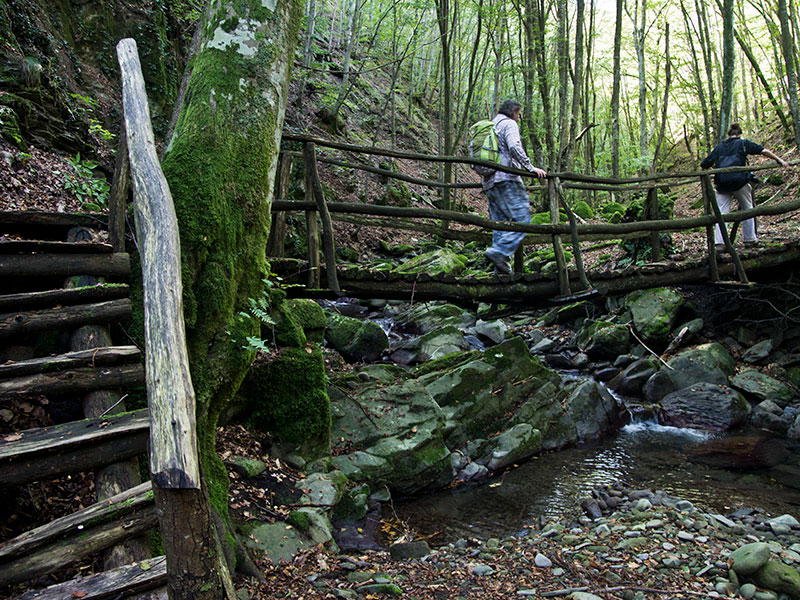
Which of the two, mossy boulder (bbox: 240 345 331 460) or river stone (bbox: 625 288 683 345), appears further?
Result: river stone (bbox: 625 288 683 345)

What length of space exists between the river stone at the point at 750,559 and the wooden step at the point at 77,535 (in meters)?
3.82

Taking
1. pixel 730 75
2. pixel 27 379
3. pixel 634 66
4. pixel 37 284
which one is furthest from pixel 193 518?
pixel 634 66

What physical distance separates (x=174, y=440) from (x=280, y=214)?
4014 mm

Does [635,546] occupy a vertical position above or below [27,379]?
below

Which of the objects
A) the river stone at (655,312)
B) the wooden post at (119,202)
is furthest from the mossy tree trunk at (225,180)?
the river stone at (655,312)

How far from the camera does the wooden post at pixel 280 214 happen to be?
5.29m

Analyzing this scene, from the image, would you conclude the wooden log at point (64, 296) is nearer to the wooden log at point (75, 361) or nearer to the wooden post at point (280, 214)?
the wooden log at point (75, 361)

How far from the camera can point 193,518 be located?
185 cm

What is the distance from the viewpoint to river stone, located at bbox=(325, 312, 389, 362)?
8867 millimetres

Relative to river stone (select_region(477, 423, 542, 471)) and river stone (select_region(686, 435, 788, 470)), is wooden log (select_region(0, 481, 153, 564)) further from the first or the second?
river stone (select_region(686, 435, 788, 470))

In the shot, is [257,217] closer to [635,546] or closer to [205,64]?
[205,64]

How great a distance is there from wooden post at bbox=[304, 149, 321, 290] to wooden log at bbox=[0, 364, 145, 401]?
8.86ft

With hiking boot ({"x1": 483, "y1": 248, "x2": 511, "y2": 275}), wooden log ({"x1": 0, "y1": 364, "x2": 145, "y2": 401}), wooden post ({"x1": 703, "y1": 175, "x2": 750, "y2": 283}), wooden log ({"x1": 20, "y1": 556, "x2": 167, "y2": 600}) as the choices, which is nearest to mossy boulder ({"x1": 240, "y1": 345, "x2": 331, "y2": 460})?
wooden log ({"x1": 0, "y1": 364, "x2": 145, "y2": 401})

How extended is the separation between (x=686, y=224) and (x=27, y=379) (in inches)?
310
